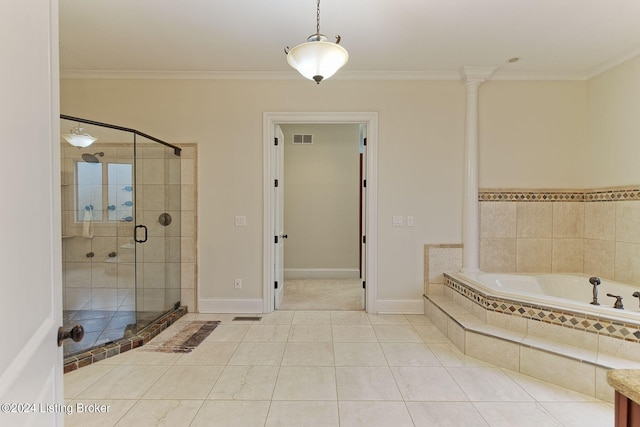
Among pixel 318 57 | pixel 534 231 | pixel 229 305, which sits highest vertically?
pixel 318 57

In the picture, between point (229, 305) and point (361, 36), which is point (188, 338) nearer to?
point (229, 305)

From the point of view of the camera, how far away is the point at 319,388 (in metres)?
2.17

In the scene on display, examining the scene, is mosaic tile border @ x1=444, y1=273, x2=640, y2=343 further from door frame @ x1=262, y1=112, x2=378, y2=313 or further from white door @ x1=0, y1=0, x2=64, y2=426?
white door @ x1=0, y1=0, x2=64, y2=426

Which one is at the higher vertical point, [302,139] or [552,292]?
[302,139]

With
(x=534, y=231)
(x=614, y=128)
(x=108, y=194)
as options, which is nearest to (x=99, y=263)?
(x=108, y=194)

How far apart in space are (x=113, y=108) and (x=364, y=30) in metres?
2.89

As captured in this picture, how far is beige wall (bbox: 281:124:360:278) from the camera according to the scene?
Result: 17.9ft

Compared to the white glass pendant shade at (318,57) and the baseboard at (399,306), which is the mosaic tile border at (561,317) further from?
the white glass pendant shade at (318,57)

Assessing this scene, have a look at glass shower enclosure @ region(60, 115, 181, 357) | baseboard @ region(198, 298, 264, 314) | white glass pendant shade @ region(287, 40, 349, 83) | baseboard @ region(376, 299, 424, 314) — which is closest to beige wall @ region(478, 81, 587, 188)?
baseboard @ region(376, 299, 424, 314)

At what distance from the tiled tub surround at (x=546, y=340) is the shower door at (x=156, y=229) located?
9.71ft

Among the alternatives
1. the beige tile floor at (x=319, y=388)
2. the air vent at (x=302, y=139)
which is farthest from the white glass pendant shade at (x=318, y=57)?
the air vent at (x=302, y=139)

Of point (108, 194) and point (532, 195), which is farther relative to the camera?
point (532, 195)

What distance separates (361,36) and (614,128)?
2760 millimetres

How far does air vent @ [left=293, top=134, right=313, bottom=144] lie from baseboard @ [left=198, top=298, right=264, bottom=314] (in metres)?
2.88
